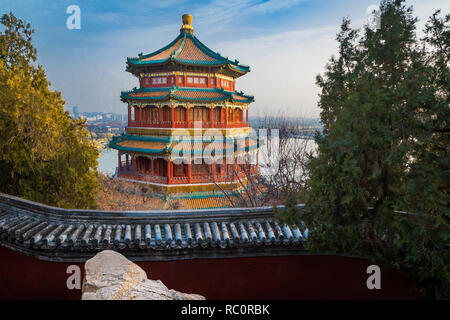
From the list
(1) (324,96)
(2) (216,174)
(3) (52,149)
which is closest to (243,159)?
(2) (216,174)

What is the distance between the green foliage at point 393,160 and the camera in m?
2.88

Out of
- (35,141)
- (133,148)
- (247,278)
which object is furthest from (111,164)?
(247,278)

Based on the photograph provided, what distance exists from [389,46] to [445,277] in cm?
253

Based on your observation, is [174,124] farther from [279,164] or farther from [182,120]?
[279,164]

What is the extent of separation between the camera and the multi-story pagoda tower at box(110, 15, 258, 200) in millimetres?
15352

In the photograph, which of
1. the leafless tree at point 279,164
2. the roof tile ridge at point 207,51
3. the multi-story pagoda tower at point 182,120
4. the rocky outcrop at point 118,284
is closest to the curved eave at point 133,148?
the multi-story pagoda tower at point 182,120

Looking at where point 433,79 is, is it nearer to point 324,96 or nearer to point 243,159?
point 324,96

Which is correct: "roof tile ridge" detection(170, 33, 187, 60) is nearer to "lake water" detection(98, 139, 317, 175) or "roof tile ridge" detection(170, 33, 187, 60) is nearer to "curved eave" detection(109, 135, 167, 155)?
"curved eave" detection(109, 135, 167, 155)

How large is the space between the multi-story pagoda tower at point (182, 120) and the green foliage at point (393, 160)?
11669 millimetres

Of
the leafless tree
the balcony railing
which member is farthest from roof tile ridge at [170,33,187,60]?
the leafless tree

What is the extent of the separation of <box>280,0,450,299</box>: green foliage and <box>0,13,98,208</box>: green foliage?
19.0 ft

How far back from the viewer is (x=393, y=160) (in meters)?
2.89

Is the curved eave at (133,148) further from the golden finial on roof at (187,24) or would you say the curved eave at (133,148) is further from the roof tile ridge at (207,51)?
the golden finial on roof at (187,24)
